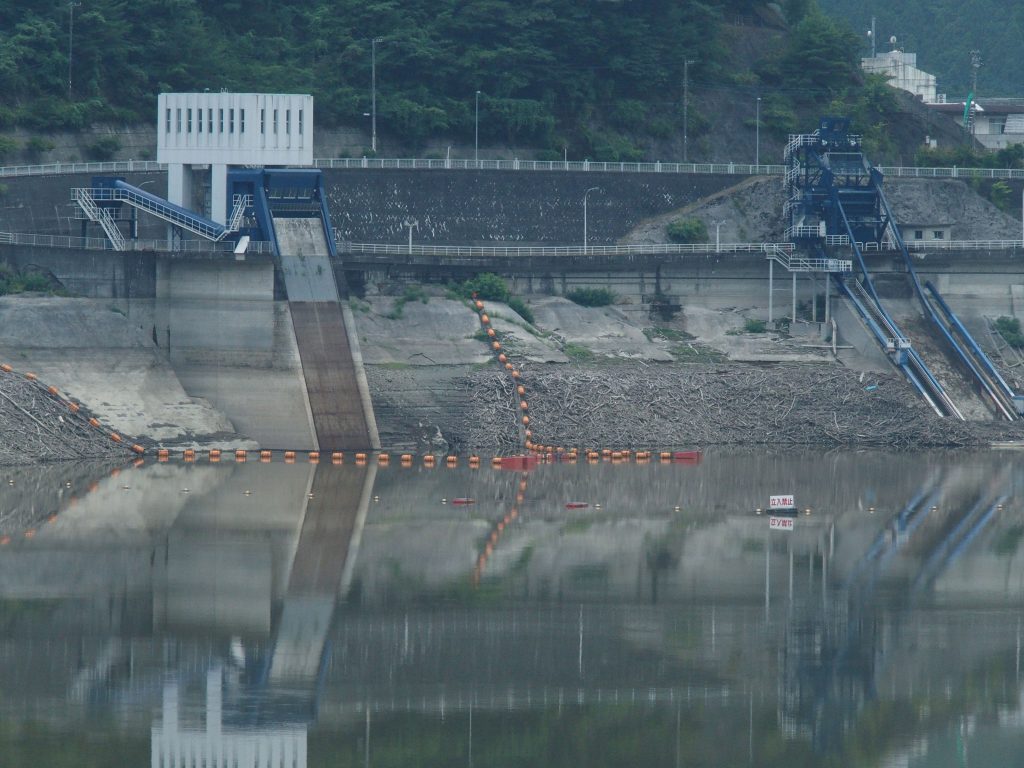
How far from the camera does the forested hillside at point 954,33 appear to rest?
18850cm

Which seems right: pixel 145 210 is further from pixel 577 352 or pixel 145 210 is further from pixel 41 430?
pixel 577 352

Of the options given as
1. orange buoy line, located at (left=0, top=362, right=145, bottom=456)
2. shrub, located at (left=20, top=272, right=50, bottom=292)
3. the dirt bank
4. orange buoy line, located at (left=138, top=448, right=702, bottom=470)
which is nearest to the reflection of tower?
orange buoy line, located at (left=138, top=448, right=702, bottom=470)

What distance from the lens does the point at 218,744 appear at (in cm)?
4056

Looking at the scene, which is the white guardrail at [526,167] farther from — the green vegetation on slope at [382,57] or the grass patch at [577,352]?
the grass patch at [577,352]

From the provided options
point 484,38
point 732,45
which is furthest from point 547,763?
point 732,45

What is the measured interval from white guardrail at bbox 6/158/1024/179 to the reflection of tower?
55664mm

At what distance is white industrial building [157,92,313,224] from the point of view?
91312 mm

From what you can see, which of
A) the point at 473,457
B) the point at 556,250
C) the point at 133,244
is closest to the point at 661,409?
the point at 473,457

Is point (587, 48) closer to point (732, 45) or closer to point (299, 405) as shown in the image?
point (732, 45)

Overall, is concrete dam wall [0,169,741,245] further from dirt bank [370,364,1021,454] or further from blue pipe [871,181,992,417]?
dirt bank [370,364,1021,454]

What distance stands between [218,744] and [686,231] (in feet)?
225

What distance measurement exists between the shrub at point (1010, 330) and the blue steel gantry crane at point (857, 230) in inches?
105

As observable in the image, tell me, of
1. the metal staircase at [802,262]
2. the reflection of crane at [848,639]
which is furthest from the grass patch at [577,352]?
the reflection of crane at [848,639]

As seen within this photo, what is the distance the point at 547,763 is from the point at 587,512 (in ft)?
92.9
